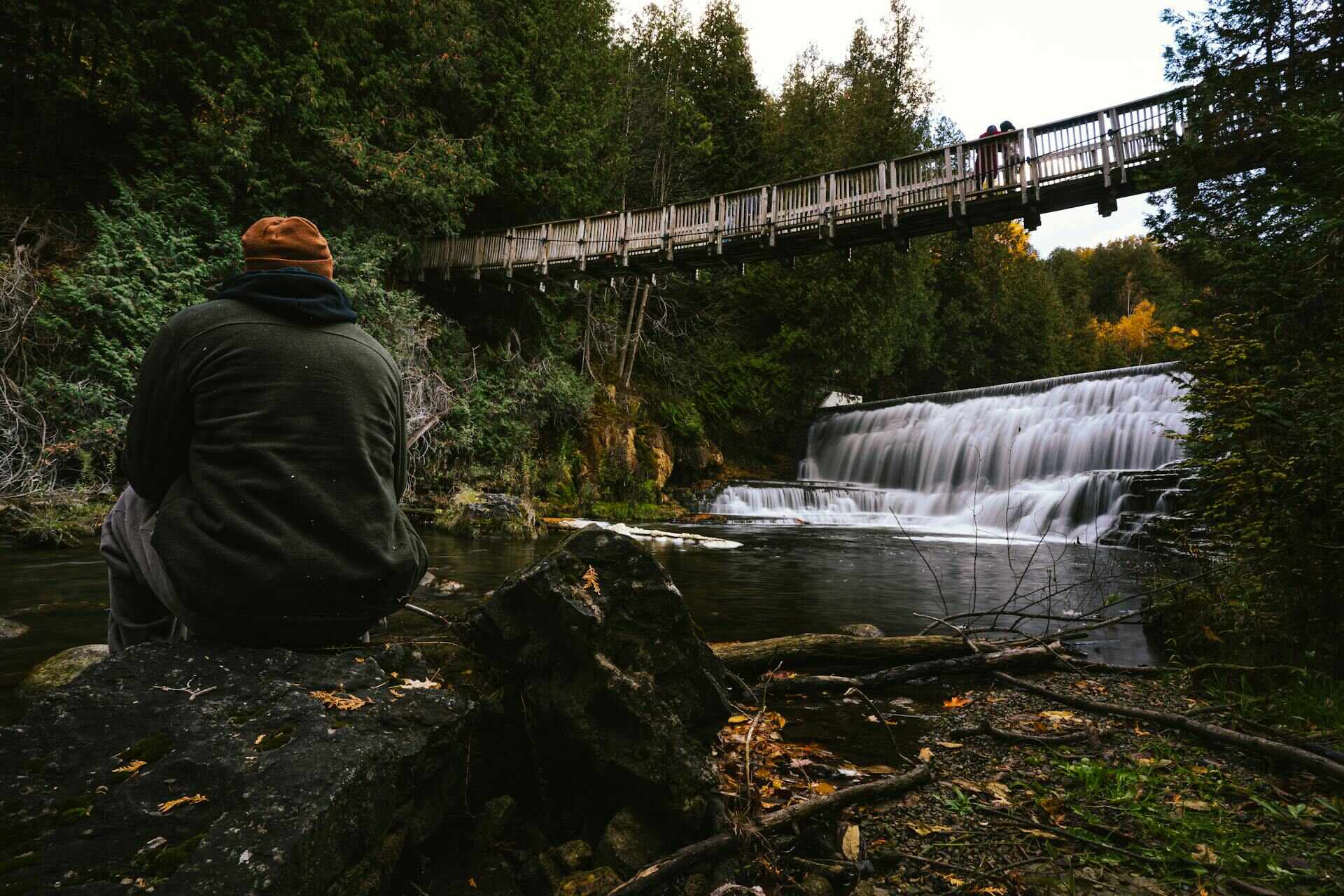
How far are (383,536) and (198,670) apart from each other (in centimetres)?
53

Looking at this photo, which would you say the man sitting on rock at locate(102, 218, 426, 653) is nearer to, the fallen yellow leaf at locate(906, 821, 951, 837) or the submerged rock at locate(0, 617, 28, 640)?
the fallen yellow leaf at locate(906, 821, 951, 837)

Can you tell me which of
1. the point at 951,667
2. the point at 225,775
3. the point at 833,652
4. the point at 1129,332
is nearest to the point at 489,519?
the point at 833,652

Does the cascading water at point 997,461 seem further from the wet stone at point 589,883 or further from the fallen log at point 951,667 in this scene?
the wet stone at point 589,883

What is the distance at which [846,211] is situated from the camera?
12859 mm

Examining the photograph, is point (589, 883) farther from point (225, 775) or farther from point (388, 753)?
point (225, 775)

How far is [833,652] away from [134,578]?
10.3 ft

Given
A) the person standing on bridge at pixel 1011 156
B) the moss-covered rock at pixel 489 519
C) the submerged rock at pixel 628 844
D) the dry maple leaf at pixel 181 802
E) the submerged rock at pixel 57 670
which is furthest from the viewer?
the person standing on bridge at pixel 1011 156

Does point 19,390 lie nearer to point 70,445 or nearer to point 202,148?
point 70,445

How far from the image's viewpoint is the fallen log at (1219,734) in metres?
2.09

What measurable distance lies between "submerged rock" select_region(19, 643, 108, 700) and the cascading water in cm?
1263

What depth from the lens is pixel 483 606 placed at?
7.10 ft

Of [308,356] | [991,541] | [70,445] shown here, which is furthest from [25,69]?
[991,541]

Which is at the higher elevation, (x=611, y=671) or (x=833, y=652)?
(x=611, y=671)

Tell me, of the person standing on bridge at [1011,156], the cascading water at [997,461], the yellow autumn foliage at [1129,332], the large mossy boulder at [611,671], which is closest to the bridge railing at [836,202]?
the person standing on bridge at [1011,156]
